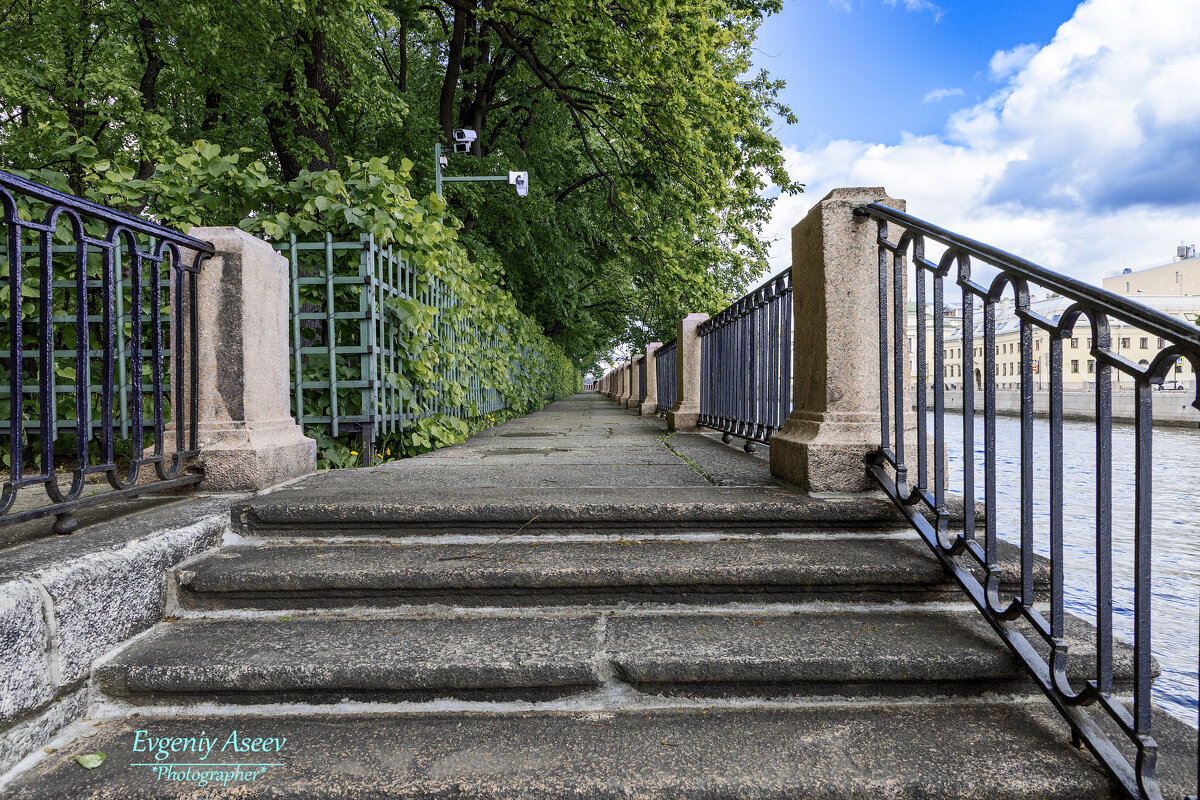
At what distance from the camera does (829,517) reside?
9.05 ft

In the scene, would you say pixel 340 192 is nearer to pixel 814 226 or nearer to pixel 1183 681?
pixel 814 226

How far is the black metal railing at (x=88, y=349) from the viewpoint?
77.3 inches

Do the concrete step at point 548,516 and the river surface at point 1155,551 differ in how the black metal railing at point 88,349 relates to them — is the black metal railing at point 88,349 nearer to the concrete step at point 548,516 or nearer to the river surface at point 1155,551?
the concrete step at point 548,516

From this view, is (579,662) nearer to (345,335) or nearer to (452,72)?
(345,335)

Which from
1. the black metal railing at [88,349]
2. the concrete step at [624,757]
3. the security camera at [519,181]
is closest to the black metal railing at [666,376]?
the security camera at [519,181]

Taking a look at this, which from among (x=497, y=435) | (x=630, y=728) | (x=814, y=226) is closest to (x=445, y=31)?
(x=497, y=435)

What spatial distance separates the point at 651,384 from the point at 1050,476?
11.1 m

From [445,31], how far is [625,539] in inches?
612

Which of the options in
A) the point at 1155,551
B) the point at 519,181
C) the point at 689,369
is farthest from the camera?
the point at 519,181

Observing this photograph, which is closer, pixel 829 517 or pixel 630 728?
pixel 630 728

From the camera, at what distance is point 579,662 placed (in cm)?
193

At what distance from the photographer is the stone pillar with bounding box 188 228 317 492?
3.06m

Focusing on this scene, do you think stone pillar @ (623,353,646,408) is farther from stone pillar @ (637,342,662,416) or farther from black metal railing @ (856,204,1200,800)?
black metal railing @ (856,204,1200,800)

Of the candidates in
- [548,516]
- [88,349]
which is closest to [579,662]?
[548,516]
